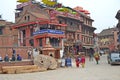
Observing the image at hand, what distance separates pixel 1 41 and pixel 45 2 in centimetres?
1345

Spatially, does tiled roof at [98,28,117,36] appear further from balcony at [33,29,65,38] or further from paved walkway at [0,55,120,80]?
paved walkway at [0,55,120,80]

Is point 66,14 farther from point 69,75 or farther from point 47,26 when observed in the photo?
point 69,75

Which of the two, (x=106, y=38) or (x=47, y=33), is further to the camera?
(x=106, y=38)

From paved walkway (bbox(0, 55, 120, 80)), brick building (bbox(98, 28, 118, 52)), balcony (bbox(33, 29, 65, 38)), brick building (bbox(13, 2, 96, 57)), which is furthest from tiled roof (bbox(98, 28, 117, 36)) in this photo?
paved walkway (bbox(0, 55, 120, 80))

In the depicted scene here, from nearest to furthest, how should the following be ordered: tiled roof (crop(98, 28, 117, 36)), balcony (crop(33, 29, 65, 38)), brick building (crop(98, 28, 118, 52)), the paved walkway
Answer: the paved walkway < balcony (crop(33, 29, 65, 38)) < brick building (crop(98, 28, 118, 52)) < tiled roof (crop(98, 28, 117, 36))

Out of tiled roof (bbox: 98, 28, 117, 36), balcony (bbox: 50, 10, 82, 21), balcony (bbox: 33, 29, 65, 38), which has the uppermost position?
balcony (bbox: 50, 10, 82, 21)

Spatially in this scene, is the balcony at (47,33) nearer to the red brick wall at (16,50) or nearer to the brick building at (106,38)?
the red brick wall at (16,50)

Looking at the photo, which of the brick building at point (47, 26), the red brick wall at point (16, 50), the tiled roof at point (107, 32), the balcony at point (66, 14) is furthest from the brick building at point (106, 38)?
the red brick wall at point (16, 50)

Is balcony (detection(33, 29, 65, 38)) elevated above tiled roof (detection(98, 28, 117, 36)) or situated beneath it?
situated beneath

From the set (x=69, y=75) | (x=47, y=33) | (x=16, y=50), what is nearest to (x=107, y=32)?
(x=47, y=33)

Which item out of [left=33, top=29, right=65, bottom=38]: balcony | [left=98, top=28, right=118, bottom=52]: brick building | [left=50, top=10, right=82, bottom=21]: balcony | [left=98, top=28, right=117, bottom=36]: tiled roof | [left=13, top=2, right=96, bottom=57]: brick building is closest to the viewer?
[left=33, top=29, right=65, bottom=38]: balcony

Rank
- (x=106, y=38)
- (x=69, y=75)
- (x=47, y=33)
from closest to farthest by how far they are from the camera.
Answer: (x=69, y=75) < (x=47, y=33) < (x=106, y=38)

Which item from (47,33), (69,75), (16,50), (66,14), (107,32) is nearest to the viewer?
(69,75)

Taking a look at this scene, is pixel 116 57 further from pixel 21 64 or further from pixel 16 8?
pixel 16 8
